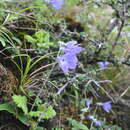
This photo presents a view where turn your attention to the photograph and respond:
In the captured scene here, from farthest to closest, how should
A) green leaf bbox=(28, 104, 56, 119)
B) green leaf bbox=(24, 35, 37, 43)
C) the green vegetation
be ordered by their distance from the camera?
green leaf bbox=(24, 35, 37, 43), the green vegetation, green leaf bbox=(28, 104, 56, 119)

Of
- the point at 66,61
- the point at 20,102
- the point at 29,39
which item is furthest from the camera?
the point at 29,39

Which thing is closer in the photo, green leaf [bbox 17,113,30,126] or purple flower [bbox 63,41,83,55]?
green leaf [bbox 17,113,30,126]

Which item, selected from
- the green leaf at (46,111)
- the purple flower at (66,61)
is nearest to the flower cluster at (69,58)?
the purple flower at (66,61)

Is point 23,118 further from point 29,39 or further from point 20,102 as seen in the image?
point 29,39

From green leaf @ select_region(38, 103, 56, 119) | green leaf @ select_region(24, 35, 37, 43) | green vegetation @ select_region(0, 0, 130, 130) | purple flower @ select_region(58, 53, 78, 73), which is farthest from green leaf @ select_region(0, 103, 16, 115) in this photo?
green leaf @ select_region(24, 35, 37, 43)

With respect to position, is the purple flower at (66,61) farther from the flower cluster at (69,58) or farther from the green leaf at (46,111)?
the green leaf at (46,111)

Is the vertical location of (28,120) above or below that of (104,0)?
below

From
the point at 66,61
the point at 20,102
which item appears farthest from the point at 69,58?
the point at 20,102

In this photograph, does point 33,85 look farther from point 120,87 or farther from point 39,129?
point 120,87

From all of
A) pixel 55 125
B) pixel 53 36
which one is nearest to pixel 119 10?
pixel 53 36

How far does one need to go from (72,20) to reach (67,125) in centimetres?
107

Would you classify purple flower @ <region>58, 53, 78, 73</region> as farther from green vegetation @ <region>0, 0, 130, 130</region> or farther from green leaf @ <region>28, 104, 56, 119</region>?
green leaf @ <region>28, 104, 56, 119</region>

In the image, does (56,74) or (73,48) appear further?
(56,74)

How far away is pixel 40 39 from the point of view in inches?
53.4
